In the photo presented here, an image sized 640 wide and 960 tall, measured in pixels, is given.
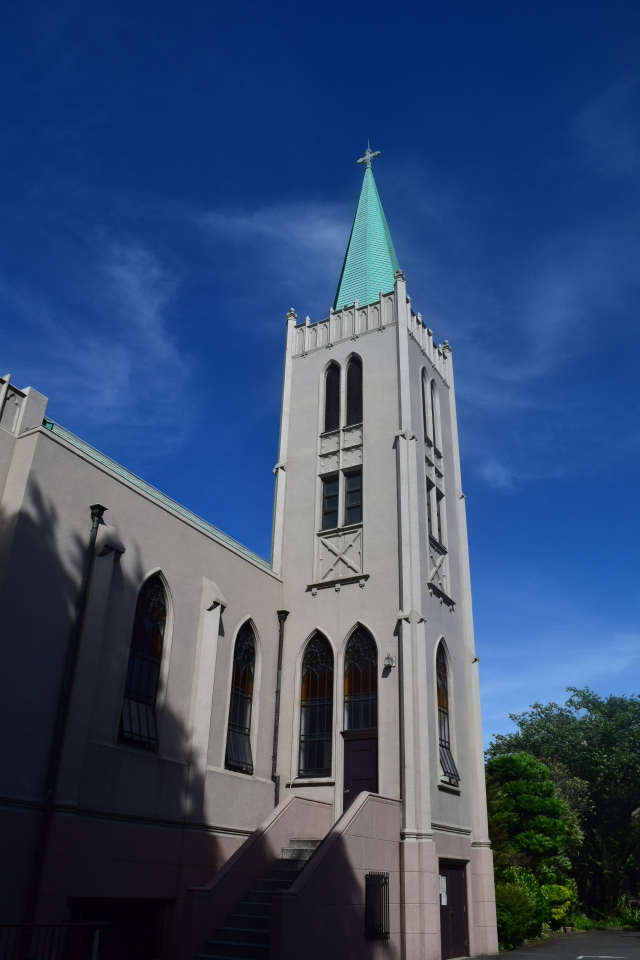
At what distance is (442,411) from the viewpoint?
24266 millimetres

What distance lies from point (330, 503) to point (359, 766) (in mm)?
7108

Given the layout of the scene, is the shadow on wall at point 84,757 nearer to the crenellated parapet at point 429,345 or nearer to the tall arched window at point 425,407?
the tall arched window at point 425,407

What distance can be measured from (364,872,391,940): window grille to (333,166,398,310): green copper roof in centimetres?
1653

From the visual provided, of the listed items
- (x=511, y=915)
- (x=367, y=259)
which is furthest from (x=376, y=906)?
(x=367, y=259)

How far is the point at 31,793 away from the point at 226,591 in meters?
6.70

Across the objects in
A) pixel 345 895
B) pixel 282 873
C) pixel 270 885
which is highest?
pixel 282 873

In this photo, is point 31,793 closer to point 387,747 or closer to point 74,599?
point 74,599

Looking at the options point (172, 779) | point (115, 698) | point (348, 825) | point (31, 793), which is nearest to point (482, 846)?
point (348, 825)

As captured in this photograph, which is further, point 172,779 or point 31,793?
point 172,779

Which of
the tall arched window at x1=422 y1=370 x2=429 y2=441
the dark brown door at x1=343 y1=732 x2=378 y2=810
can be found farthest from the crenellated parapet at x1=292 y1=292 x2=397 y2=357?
the dark brown door at x1=343 y1=732 x2=378 y2=810

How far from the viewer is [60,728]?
12.2 m

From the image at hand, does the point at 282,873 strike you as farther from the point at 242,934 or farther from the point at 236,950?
the point at 236,950

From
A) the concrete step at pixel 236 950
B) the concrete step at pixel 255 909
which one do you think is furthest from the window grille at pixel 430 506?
the concrete step at pixel 236 950

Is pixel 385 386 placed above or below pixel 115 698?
above
